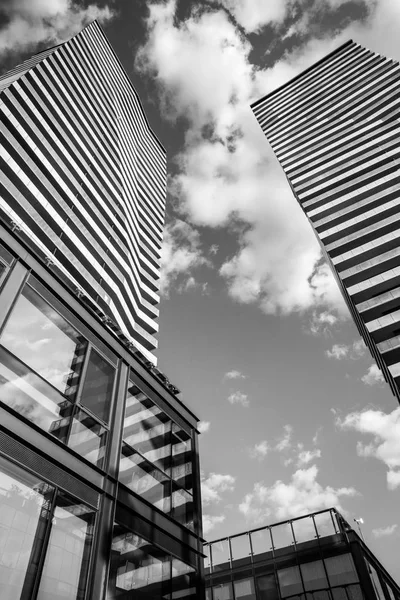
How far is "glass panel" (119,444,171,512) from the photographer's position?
11.2 m

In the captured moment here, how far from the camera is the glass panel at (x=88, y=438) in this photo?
10.0 m

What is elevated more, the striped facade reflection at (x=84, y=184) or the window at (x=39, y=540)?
the striped facade reflection at (x=84, y=184)

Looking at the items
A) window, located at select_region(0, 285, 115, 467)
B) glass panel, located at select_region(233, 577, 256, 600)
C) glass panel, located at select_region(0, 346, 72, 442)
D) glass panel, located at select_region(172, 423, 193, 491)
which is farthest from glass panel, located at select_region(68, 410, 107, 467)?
glass panel, located at select_region(233, 577, 256, 600)

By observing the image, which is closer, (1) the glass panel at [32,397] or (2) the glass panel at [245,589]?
(1) the glass panel at [32,397]

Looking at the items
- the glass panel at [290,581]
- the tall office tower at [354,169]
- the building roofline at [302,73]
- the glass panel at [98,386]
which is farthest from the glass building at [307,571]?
the building roofline at [302,73]

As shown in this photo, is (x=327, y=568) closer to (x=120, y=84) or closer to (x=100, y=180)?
(x=100, y=180)

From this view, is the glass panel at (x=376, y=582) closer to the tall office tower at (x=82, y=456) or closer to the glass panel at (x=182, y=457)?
the tall office tower at (x=82, y=456)

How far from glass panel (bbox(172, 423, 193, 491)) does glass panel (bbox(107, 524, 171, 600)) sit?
97.1 inches

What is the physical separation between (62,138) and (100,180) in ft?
16.9

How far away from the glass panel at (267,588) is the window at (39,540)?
1207cm

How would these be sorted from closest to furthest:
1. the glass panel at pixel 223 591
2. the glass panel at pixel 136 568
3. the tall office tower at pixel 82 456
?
1. the tall office tower at pixel 82 456
2. the glass panel at pixel 136 568
3. the glass panel at pixel 223 591

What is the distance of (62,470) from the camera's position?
30.1ft

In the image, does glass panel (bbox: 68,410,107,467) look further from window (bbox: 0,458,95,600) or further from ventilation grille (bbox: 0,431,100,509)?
window (bbox: 0,458,95,600)

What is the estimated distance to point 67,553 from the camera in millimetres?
8305
